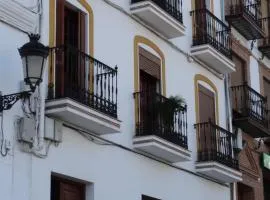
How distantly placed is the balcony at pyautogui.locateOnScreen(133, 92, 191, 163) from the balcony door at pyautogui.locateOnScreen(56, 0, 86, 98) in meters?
1.92

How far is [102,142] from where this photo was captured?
13633mm

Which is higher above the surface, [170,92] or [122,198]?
[170,92]

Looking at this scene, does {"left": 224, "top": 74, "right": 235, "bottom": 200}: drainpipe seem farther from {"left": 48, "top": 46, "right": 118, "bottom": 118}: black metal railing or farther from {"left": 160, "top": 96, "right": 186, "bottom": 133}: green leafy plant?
{"left": 48, "top": 46, "right": 118, "bottom": 118}: black metal railing

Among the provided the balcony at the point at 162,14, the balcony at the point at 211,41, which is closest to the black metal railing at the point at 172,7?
the balcony at the point at 162,14

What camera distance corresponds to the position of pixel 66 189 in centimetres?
1290

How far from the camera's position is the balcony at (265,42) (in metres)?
22.2

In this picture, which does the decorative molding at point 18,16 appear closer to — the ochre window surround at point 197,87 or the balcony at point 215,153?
the balcony at point 215,153

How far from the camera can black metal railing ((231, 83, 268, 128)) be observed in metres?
19.6

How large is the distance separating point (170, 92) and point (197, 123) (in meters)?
1.21

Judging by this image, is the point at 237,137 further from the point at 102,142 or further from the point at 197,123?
the point at 102,142

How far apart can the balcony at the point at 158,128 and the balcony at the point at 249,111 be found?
4.25 m

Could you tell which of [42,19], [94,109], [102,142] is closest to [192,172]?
[102,142]

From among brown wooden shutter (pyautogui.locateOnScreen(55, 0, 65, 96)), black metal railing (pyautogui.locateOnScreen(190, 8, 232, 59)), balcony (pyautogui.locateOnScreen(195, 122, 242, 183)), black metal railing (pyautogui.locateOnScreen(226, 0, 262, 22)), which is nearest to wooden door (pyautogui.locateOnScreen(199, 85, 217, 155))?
balcony (pyautogui.locateOnScreen(195, 122, 242, 183))

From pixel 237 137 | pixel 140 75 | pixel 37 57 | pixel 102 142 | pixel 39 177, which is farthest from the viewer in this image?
pixel 237 137
